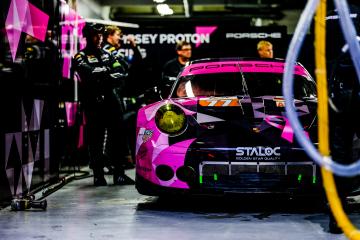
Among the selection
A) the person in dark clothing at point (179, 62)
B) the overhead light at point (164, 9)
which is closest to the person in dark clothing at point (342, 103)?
the person in dark clothing at point (179, 62)

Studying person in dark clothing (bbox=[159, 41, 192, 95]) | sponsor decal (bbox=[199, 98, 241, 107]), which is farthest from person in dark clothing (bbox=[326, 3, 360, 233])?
person in dark clothing (bbox=[159, 41, 192, 95])

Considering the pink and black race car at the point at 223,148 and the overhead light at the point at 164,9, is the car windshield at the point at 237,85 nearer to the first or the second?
the pink and black race car at the point at 223,148

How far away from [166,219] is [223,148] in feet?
2.15

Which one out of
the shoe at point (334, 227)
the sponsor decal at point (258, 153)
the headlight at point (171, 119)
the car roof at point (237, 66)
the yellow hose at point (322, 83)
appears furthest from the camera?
the car roof at point (237, 66)

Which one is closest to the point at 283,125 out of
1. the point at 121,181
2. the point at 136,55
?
the point at 121,181

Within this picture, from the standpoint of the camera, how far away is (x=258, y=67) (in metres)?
6.39

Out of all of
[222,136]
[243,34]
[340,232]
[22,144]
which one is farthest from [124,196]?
[243,34]

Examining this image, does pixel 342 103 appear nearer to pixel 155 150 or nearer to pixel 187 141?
pixel 187 141

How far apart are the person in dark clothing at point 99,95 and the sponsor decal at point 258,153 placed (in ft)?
8.06

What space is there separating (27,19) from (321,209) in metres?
2.91

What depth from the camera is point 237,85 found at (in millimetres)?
6168

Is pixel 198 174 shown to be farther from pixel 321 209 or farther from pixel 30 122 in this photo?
pixel 30 122

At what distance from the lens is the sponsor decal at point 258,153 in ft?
16.8

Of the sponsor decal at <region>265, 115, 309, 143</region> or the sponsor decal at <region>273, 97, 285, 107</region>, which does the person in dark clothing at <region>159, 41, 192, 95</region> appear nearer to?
the sponsor decal at <region>273, 97, 285, 107</region>
